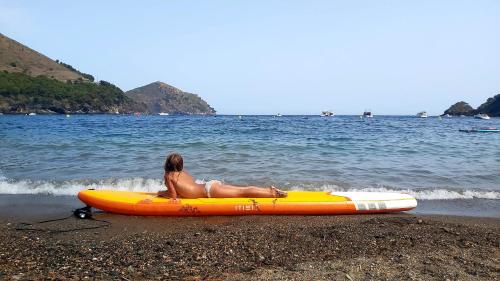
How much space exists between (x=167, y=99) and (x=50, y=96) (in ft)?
293

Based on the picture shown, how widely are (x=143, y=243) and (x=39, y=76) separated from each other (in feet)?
368

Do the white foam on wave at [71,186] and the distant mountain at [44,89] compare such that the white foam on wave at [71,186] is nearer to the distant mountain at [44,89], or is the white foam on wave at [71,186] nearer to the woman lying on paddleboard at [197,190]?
the woman lying on paddleboard at [197,190]

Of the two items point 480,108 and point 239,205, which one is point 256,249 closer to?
point 239,205

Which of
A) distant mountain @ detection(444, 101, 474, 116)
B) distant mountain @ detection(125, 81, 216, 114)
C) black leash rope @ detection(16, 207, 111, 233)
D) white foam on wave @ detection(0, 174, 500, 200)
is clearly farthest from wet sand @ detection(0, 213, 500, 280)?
distant mountain @ detection(125, 81, 216, 114)

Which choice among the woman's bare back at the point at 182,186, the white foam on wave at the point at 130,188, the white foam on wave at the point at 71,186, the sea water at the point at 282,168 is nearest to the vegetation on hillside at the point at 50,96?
the sea water at the point at 282,168

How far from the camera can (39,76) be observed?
341 ft

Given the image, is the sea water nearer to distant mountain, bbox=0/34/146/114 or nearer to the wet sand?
the wet sand

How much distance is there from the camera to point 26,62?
11488cm

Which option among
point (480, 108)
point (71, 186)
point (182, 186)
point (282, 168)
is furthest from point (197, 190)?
point (480, 108)

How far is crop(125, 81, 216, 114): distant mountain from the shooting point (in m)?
177

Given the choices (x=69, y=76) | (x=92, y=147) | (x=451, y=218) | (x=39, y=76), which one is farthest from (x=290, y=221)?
(x=69, y=76)

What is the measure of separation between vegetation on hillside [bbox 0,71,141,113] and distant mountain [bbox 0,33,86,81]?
6.65 metres

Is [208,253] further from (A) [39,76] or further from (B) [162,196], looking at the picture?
→ (A) [39,76]

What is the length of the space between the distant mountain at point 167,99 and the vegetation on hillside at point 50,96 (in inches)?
2365
